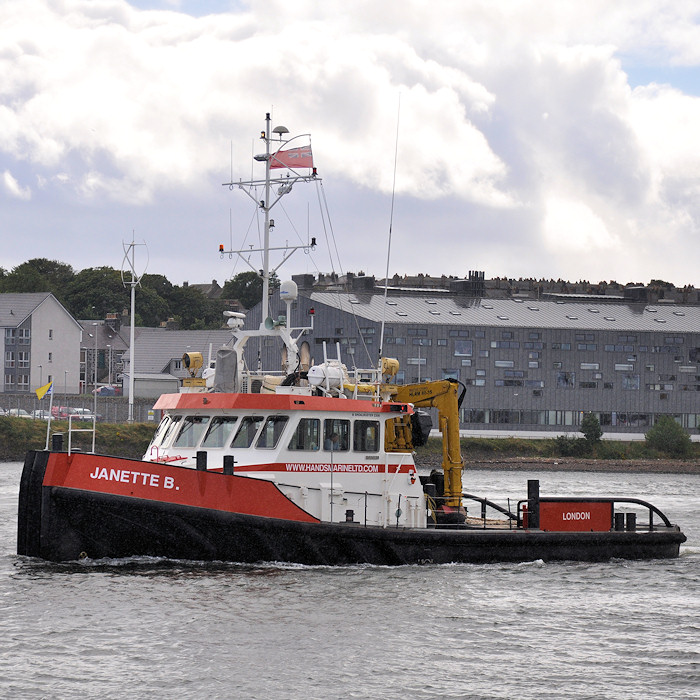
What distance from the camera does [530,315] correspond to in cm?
7462

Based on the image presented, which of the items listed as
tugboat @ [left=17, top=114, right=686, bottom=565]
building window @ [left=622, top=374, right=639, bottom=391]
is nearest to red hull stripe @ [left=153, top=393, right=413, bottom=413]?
tugboat @ [left=17, top=114, right=686, bottom=565]

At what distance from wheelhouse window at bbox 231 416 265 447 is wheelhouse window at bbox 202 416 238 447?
0.14m

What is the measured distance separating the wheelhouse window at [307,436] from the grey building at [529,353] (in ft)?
161

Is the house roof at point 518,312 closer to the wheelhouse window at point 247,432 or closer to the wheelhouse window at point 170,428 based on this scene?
the wheelhouse window at point 170,428

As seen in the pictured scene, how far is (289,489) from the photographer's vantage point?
19625 mm

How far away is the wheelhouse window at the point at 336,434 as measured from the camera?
65.9ft

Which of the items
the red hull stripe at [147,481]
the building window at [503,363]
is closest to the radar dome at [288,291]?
the red hull stripe at [147,481]

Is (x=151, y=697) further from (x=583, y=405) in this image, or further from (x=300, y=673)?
(x=583, y=405)

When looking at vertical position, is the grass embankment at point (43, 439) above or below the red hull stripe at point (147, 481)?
below

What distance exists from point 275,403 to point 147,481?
259 centimetres

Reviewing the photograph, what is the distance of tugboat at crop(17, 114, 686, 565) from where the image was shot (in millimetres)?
18453

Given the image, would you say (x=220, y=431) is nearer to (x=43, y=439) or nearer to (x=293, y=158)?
(x=293, y=158)

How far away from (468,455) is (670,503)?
1029 inches

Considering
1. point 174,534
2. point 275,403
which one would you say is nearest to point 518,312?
point 275,403
